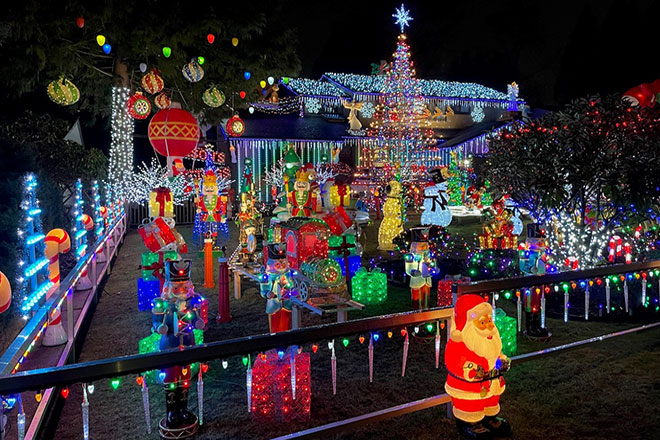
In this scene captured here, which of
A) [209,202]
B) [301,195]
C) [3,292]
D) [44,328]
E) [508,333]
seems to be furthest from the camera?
[209,202]

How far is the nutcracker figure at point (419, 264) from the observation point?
24.0 ft

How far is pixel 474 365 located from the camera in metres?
3.51

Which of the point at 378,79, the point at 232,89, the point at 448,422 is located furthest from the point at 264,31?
the point at 378,79

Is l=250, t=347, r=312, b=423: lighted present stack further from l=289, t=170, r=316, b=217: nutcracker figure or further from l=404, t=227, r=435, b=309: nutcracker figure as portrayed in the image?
l=289, t=170, r=316, b=217: nutcracker figure

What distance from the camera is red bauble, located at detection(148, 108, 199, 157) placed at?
10.0m

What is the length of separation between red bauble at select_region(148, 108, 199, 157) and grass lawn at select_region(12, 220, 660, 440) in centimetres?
458

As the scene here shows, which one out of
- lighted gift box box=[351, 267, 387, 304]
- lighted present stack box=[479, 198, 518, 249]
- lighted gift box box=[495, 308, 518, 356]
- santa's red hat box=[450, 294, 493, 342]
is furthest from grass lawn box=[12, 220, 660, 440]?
lighted present stack box=[479, 198, 518, 249]

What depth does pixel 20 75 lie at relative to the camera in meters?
10.8

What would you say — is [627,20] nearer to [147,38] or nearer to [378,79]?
[378,79]

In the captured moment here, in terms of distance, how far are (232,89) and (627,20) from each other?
30458 mm

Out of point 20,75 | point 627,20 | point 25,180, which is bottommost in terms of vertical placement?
point 25,180

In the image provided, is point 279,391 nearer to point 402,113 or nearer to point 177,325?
point 177,325

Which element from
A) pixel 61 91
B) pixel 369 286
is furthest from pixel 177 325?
pixel 61 91

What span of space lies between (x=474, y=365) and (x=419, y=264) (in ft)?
12.7
